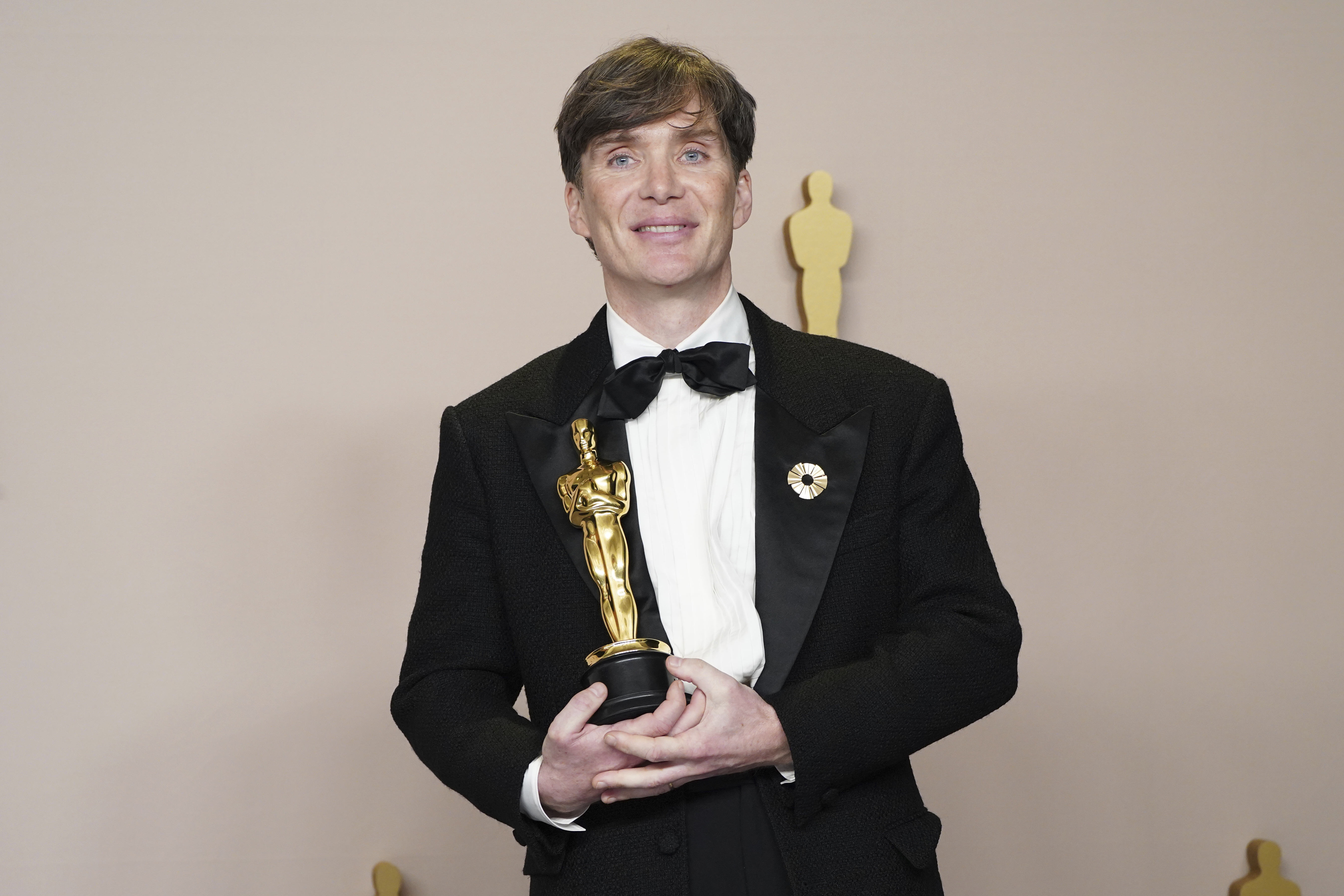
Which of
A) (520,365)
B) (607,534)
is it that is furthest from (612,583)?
(520,365)

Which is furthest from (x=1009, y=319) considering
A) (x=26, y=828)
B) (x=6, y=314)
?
(x=26, y=828)

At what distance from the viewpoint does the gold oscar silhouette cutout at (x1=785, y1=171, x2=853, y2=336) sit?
3.23 meters

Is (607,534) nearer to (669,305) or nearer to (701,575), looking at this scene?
(701,575)

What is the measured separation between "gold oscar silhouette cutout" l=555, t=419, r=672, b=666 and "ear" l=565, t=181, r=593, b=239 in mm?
375

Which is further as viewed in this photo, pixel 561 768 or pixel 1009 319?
pixel 1009 319

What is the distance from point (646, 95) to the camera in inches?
75.0

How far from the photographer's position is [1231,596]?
3369mm

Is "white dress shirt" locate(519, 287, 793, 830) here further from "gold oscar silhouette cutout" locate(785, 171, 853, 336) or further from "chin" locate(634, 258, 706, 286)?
"gold oscar silhouette cutout" locate(785, 171, 853, 336)

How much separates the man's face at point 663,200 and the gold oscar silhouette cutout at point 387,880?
69.0 inches

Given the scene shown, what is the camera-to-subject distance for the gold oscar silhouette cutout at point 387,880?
10.3 ft

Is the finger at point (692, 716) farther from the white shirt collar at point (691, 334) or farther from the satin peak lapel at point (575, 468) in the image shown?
the white shirt collar at point (691, 334)

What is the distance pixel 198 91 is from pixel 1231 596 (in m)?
2.69

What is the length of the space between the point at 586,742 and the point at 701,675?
0.50 feet

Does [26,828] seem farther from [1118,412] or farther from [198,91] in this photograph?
[1118,412]
